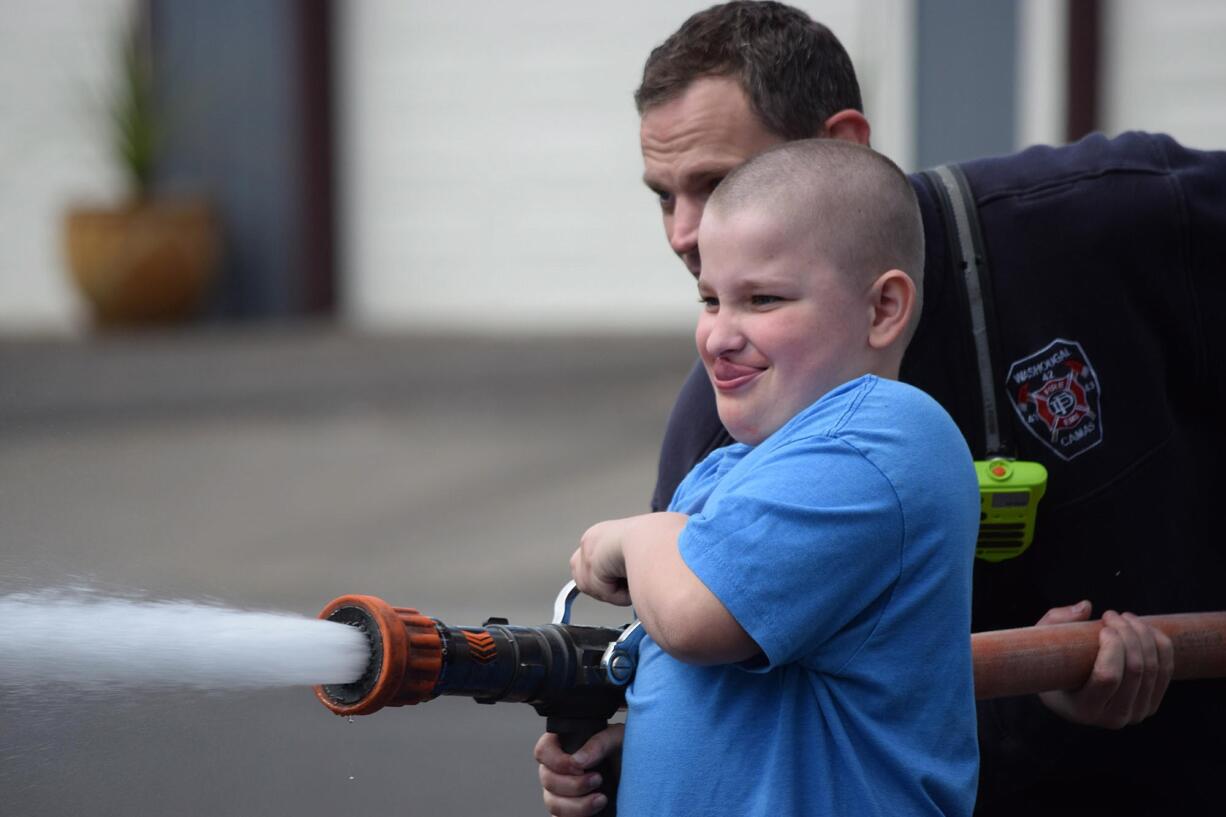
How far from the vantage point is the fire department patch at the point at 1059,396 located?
6.97 ft

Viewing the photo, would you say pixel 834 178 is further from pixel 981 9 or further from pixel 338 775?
pixel 981 9

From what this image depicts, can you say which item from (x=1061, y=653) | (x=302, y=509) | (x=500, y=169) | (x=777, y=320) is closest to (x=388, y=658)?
(x=777, y=320)

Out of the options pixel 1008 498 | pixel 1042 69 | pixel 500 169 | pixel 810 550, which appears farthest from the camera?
pixel 500 169

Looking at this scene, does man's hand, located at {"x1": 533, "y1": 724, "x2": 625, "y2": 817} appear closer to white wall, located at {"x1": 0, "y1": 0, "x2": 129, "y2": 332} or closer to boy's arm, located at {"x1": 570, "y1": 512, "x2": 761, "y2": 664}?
boy's arm, located at {"x1": 570, "y1": 512, "x2": 761, "y2": 664}

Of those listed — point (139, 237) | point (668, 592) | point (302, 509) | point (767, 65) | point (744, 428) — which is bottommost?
point (302, 509)

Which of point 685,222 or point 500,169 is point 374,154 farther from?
point 685,222

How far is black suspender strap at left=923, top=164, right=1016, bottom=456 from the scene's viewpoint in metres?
2.10

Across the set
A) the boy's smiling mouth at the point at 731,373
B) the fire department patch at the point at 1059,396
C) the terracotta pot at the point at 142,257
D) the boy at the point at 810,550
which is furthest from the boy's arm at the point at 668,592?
the terracotta pot at the point at 142,257

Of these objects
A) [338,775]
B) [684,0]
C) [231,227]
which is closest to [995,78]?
[684,0]

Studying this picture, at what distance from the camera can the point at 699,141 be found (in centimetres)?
219

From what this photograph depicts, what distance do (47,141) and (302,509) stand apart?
5.66 metres

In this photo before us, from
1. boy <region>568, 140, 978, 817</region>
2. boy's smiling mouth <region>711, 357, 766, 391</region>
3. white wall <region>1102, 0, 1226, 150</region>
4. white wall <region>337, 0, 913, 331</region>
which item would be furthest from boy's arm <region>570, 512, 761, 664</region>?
white wall <region>337, 0, 913, 331</region>

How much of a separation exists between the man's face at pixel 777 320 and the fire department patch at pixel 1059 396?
0.51 meters

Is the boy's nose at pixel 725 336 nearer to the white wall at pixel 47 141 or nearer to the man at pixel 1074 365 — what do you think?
the man at pixel 1074 365
